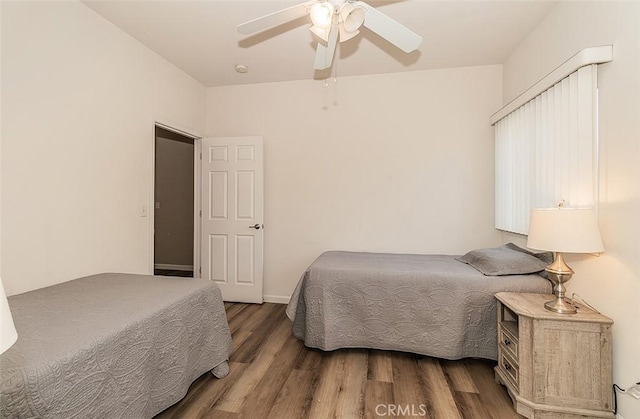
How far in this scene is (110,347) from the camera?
128 centimetres

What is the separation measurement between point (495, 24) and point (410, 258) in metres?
2.21

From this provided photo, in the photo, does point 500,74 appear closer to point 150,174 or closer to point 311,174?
point 311,174

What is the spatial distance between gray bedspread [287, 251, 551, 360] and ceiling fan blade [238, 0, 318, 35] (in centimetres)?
185

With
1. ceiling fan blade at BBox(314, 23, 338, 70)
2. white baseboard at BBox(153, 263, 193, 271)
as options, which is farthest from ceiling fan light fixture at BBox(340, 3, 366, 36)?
white baseboard at BBox(153, 263, 193, 271)

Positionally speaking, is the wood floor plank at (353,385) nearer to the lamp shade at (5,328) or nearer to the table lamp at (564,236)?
the table lamp at (564,236)

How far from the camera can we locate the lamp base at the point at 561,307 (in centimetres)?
170

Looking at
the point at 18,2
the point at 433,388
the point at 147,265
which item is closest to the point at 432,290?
the point at 433,388

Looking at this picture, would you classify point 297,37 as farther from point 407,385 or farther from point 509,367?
point 509,367

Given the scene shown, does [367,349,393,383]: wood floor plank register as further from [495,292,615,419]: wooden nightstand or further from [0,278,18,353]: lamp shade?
[0,278,18,353]: lamp shade

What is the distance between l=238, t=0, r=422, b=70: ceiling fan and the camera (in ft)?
5.18

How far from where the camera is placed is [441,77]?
327cm

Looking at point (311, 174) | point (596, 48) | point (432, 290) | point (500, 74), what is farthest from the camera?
point (311, 174)

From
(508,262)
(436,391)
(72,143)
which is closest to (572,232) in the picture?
(508,262)

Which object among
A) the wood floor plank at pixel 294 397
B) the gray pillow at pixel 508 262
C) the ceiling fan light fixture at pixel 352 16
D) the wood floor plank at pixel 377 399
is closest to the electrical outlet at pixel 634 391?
the gray pillow at pixel 508 262
